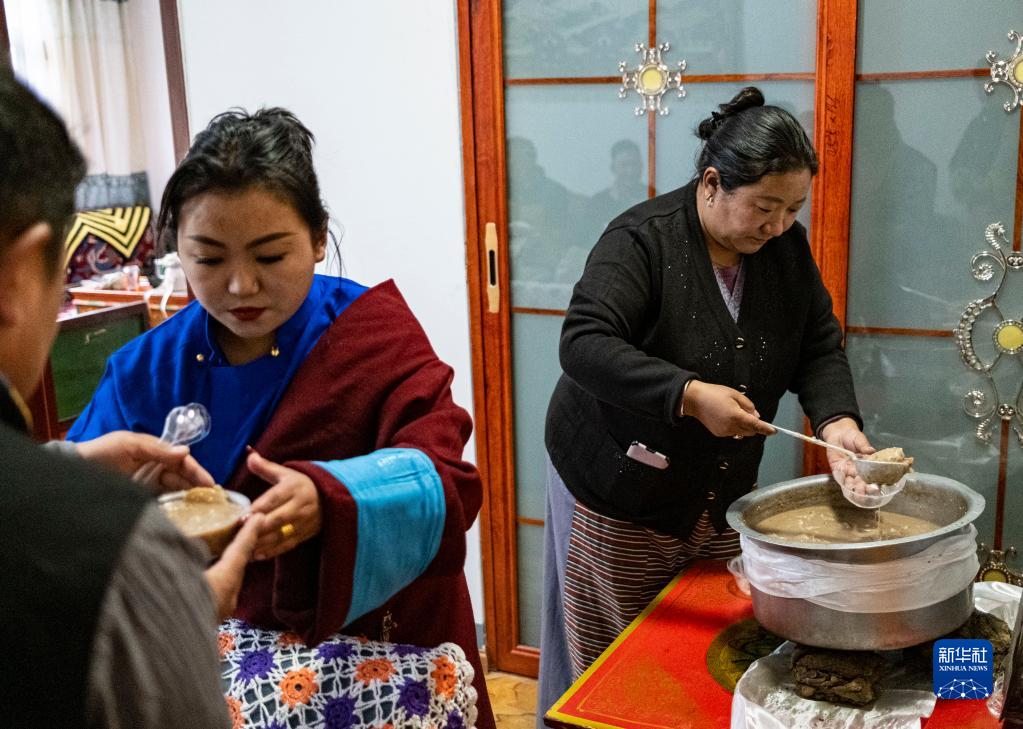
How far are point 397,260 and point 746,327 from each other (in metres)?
1.36

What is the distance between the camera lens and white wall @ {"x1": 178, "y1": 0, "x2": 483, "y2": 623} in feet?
9.74

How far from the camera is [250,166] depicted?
4.43 feet

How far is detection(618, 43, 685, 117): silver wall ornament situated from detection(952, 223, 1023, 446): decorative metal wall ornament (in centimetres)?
83

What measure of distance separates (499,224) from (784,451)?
3.22ft

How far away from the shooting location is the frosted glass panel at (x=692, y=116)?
2.56 metres

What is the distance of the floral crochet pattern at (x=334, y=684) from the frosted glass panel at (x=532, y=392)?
167cm

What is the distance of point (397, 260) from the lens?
3.12m

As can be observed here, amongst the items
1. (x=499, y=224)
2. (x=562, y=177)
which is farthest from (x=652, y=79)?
(x=499, y=224)

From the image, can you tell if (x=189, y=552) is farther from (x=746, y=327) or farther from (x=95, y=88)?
(x=95, y=88)

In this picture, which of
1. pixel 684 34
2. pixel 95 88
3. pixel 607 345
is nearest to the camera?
pixel 607 345

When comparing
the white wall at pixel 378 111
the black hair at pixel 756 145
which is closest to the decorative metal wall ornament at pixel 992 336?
the black hair at pixel 756 145

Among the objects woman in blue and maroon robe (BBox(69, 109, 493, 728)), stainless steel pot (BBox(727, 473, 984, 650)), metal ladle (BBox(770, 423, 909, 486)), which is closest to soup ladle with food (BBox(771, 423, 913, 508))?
metal ladle (BBox(770, 423, 909, 486))

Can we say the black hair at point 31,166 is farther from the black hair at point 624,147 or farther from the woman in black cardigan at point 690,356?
the black hair at point 624,147

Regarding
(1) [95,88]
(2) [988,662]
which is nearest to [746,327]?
(2) [988,662]
